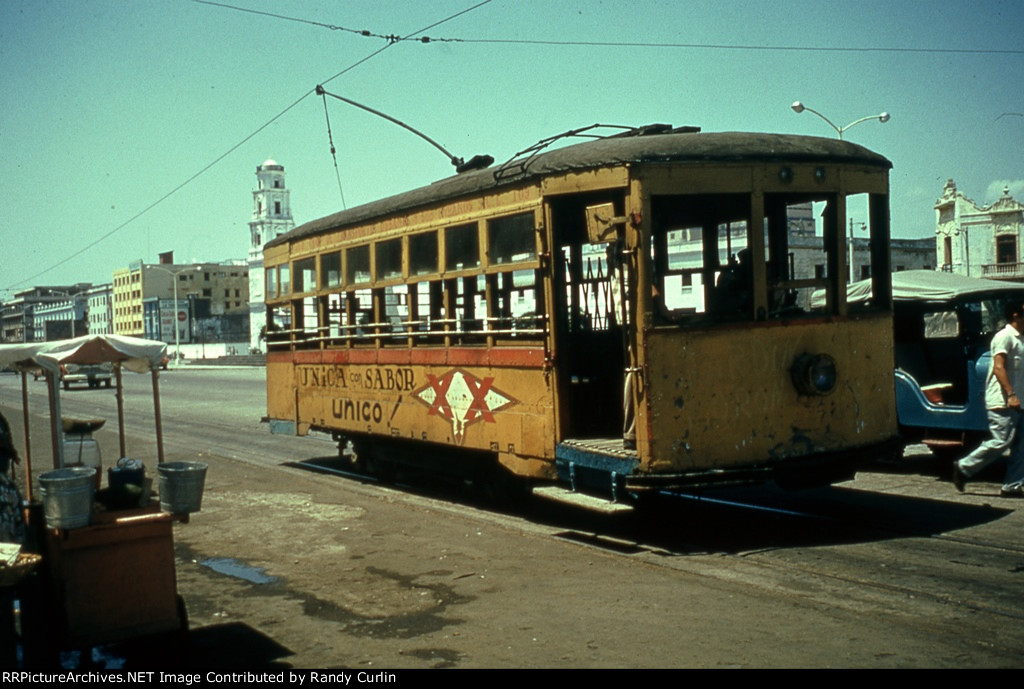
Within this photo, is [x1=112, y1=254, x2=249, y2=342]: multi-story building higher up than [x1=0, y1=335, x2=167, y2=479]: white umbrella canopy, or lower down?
higher up

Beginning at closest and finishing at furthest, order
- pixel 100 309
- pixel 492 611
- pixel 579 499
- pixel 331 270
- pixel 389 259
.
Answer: pixel 492 611 < pixel 579 499 < pixel 389 259 < pixel 331 270 < pixel 100 309

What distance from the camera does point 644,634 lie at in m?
5.61

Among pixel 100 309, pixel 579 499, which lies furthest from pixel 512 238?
pixel 100 309

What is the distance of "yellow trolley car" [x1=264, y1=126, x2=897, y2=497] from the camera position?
7.82 metres

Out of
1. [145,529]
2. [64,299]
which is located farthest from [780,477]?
[64,299]

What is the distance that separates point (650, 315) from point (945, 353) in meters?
5.94

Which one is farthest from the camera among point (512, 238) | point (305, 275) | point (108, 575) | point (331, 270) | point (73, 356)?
Answer: point (305, 275)

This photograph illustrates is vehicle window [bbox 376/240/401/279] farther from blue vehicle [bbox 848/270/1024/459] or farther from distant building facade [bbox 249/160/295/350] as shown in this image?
distant building facade [bbox 249/160/295/350]

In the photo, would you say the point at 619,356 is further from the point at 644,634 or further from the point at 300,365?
the point at 300,365

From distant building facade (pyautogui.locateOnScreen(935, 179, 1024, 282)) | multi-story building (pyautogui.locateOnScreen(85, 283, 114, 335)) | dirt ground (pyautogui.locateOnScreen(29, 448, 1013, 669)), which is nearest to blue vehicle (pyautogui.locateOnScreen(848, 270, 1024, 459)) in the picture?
dirt ground (pyautogui.locateOnScreen(29, 448, 1013, 669))

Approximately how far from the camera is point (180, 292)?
5167 inches

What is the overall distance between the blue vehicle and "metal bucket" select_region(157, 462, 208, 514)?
6876 millimetres

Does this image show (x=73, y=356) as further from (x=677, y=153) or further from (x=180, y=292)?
(x=180, y=292)

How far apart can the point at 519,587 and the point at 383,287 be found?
5184mm
